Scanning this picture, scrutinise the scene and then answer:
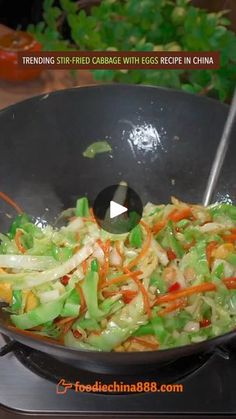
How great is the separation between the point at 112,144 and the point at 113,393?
0.41m

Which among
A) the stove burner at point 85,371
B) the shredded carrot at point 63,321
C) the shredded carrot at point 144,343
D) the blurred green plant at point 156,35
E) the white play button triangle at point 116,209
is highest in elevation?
the blurred green plant at point 156,35

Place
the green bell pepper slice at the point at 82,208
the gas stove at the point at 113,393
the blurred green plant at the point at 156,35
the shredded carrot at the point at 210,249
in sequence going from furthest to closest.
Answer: the blurred green plant at the point at 156,35 < the green bell pepper slice at the point at 82,208 < the shredded carrot at the point at 210,249 < the gas stove at the point at 113,393

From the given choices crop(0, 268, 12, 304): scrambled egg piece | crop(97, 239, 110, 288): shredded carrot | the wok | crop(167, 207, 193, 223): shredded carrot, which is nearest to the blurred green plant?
the wok

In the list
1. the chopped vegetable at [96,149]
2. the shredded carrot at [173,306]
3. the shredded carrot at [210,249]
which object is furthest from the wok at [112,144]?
the shredded carrot at [173,306]

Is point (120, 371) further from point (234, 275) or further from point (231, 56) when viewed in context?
point (231, 56)

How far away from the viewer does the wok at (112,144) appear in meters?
0.90

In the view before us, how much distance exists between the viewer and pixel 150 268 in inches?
31.0

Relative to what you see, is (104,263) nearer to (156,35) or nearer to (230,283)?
(230,283)

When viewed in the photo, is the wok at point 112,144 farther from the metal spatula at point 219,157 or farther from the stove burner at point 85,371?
the stove burner at point 85,371

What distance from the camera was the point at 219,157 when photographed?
0.90m

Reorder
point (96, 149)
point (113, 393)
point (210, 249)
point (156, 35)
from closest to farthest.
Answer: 1. point (113, 393)
2. point (210, 249)
3. point (96, 149)
4. point (156, 35)

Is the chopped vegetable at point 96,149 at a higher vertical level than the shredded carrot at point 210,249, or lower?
higher

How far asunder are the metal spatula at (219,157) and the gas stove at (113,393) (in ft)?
0.87

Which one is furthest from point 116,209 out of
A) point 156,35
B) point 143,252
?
point 156,35
